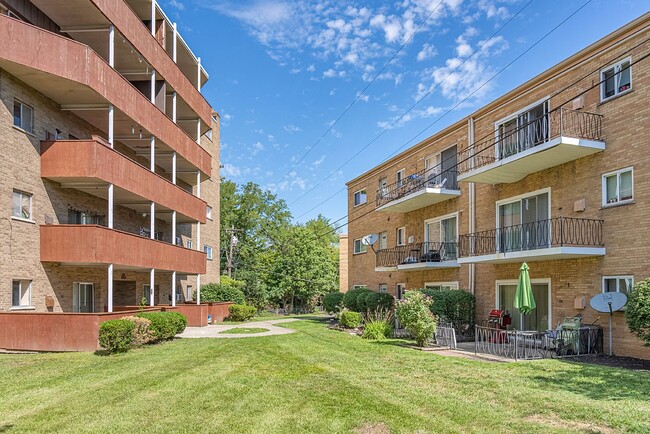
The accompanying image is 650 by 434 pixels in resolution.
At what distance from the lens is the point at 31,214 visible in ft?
49.8

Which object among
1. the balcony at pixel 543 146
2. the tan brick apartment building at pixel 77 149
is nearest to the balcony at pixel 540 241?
the balcony at pixel 543 146

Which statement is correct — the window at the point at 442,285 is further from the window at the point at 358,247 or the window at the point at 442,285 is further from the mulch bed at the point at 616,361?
the mulch bed at the point at 616,361

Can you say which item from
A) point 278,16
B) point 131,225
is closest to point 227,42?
Result: point 278,16

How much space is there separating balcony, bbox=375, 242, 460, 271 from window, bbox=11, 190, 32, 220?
1509cm

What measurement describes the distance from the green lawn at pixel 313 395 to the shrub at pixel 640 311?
1196 millimetres

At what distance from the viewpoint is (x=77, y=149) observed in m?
15.6

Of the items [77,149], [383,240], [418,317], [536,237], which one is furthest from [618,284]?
[77,149]

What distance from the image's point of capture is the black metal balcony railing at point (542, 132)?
13877mm

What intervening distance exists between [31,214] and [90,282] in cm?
382

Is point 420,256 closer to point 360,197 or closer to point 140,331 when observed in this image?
point 360,197

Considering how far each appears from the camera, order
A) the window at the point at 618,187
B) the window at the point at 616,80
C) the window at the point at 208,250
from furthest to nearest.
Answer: the window at the point at 208,250 → the window at the point at 616,80 → the window at the point at 618,187

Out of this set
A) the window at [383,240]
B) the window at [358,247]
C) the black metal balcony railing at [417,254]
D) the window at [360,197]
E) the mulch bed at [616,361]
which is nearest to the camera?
the mulch bed at [616,361]

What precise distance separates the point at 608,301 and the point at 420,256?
10.4 meters

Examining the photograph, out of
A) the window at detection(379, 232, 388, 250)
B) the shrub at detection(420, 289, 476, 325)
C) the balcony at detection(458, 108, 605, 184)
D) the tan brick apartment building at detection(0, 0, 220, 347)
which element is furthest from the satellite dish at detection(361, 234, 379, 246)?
the tan brick apartment building at detection(0, 0, 220, 347)
